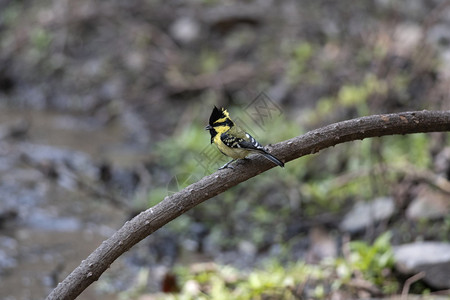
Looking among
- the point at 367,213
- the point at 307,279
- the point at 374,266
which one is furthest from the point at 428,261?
the point at 367,213

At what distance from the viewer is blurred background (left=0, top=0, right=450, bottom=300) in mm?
4559

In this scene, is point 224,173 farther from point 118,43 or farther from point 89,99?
point 118,43

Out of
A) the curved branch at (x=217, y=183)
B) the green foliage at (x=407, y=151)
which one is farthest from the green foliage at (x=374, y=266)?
the curved branch at (x=217, y=183)

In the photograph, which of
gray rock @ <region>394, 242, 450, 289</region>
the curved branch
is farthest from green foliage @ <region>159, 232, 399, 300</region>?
the curved branch

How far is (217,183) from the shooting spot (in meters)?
2.46

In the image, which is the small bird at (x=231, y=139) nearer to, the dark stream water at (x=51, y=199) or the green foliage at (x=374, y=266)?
the green foliage at (x=374, y=266)

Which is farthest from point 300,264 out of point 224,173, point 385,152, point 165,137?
point 165,137

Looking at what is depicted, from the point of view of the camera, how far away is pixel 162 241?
5.44 metres

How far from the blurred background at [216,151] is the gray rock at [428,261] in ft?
0.05

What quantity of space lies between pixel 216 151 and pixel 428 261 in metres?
1.95

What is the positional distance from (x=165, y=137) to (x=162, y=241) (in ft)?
7.99

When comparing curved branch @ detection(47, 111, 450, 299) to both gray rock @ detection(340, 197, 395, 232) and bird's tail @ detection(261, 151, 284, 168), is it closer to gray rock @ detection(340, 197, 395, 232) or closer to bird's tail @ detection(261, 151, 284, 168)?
bird's tail @ detection(261, 151, 284, 168)

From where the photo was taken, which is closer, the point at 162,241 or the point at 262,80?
the point at 162,241

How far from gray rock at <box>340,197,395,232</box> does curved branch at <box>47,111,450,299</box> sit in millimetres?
2430
